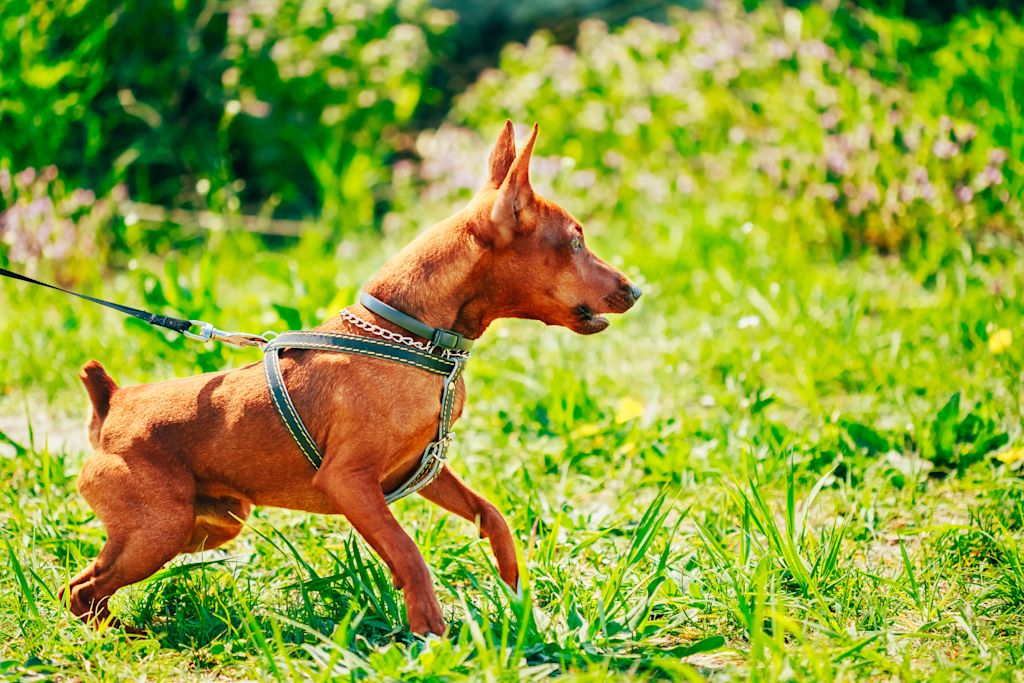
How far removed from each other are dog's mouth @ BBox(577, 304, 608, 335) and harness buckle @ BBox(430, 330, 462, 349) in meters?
0.36

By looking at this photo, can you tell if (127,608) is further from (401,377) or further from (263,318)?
(263,318)

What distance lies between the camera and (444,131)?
27.5ft

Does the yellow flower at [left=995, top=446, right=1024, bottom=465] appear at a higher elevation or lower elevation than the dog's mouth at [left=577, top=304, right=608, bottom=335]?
lower

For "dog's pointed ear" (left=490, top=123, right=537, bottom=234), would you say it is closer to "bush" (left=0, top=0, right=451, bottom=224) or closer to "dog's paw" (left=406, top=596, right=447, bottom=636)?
"dog's paw" (left=406, top=596, right=447, bottom=636)

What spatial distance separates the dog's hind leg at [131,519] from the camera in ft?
9.77

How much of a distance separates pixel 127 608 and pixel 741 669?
71.6 inches

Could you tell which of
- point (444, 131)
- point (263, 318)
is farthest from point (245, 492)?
point (444, 131)

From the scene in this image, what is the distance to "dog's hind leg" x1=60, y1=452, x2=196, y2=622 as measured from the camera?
2979 millimetres

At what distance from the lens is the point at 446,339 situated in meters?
3.01

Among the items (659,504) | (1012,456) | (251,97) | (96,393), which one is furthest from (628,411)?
(251,97)

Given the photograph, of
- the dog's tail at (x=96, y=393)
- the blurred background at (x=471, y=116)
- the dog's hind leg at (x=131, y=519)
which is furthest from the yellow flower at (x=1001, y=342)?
the dog's tail at (x=96, y=393)

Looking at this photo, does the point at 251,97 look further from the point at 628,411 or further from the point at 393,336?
the point at 393,336

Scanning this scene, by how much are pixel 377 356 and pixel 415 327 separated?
→ 0.44 ft

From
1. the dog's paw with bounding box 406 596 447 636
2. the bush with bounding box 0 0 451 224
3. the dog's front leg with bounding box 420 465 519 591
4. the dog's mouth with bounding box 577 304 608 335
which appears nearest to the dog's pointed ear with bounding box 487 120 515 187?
the dog's mouth with bounding box 577 304 608 335
